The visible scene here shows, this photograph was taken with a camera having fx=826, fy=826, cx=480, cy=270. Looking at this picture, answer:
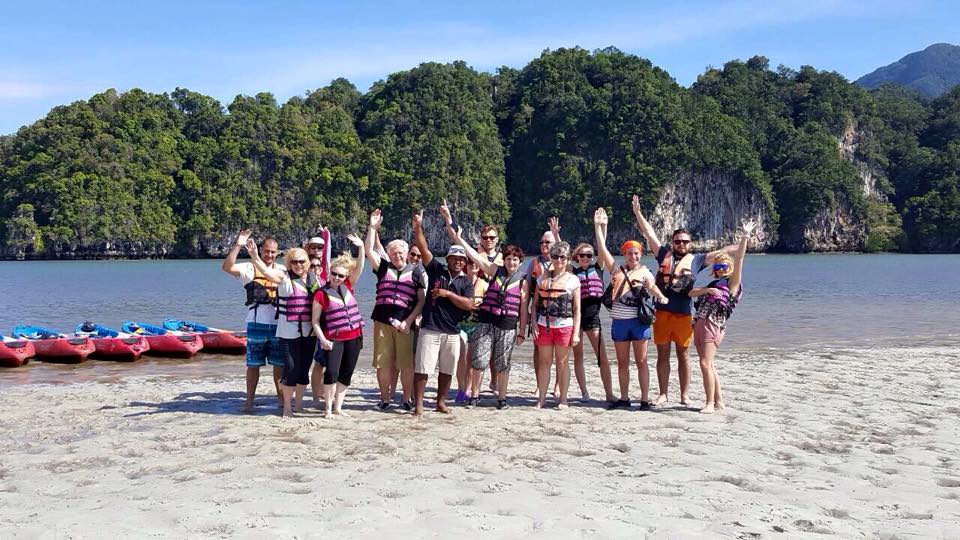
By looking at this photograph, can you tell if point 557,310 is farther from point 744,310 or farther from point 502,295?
point 744,310

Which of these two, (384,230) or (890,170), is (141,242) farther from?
(890,170)

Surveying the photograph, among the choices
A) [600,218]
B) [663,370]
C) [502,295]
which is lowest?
[663,370]

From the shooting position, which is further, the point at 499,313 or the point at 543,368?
the point at 543,368

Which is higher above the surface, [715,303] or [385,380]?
[715,303]

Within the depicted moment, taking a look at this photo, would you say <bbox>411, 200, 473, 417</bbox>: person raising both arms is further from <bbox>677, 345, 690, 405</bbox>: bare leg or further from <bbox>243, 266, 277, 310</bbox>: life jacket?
<bbox>677, 345, 690, 405</bbox>: bare leg

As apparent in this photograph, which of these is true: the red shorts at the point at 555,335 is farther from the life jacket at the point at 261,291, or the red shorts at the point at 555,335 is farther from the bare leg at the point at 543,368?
the life jacket at the point at 261,291

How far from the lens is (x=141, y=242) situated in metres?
79.0

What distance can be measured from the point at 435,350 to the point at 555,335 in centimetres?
115

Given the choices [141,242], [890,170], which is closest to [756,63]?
[890,170]

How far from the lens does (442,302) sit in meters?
7.62

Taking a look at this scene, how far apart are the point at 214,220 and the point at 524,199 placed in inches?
1381

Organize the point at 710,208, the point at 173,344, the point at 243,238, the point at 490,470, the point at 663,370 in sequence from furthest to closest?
the point at 710,208, the point at 173,344, the point at 663,370, the point at 243,238, the point at 490,470

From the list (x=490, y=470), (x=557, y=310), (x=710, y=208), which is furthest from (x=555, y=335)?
(x=710, y=208)

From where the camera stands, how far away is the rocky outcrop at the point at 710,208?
90.9 metres
